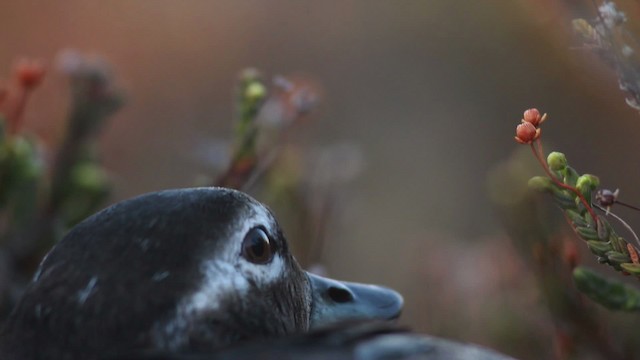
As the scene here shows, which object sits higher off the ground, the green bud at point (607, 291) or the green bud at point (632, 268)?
the green bud at point (632, 268)

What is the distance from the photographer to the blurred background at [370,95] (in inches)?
338

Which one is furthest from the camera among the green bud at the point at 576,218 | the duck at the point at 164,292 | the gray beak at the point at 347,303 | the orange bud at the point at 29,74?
the orange bud at the point at 29,74

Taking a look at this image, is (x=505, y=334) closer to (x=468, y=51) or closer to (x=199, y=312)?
(x=199, y=312)

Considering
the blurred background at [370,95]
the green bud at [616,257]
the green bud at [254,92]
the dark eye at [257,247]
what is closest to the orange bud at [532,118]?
the green bud at [616,257]

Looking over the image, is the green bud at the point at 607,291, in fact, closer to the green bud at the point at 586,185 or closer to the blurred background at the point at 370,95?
the green bud at the point at 586,185

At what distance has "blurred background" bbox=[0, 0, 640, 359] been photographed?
8.59 meters

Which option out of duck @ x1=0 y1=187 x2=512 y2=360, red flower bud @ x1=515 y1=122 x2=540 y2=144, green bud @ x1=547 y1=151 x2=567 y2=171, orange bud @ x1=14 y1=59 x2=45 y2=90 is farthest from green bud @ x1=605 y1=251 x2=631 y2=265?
orange bud @ x1=14 y1=59 x2=45 y2=90

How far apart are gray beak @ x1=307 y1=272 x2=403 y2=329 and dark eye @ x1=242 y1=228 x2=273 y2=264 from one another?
1.28 feet

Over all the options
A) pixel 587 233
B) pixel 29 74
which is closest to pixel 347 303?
pixel 587 233

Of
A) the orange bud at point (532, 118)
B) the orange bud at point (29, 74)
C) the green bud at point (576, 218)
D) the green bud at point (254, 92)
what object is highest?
the orange bud at point (532, 118)

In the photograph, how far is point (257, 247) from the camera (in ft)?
12.7

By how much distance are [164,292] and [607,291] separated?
1.23 meters

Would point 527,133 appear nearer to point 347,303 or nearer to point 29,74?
point 347,303

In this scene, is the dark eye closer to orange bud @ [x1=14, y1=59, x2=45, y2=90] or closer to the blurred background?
orange bud @ [x1=14, y1=59, x2=45, y2=90]
